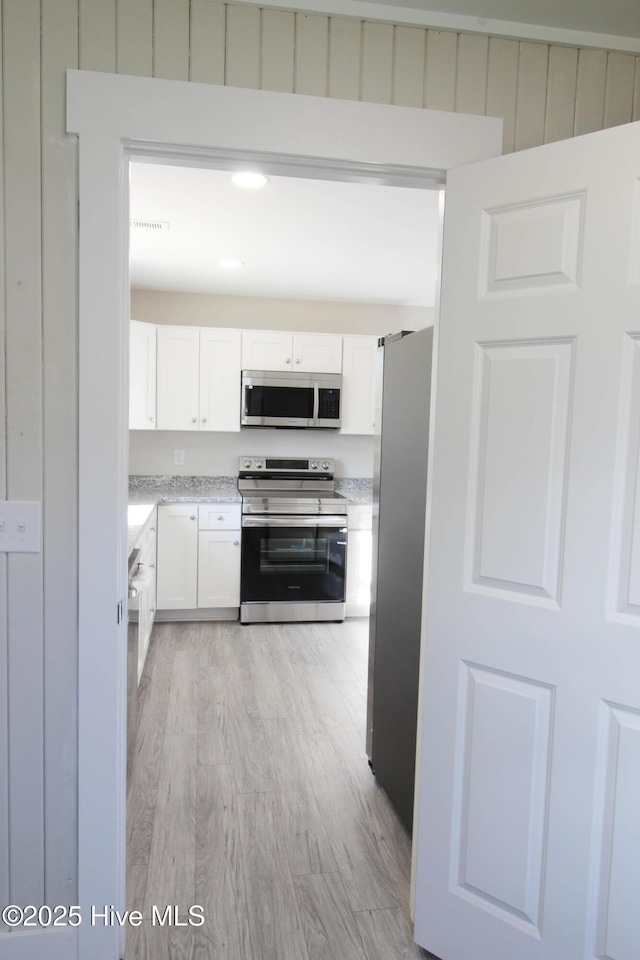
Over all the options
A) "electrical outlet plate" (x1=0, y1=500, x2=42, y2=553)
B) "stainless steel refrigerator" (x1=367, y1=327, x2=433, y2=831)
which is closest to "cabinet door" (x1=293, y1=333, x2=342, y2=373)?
"stainless steel refrigerator" (x1=367, y1=327, x2=433, y2=831)

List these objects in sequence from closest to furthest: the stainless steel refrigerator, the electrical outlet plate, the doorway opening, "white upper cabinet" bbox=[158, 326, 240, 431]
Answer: the electrical outlet plate, the doorway opening, the stainless steel refrigerator, "white upper cabinet" bbox=[158, 326, 240, 431]

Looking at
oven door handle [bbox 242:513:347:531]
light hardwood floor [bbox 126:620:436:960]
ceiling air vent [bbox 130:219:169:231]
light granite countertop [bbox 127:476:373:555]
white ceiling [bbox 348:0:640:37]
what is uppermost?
white ceiling [bbox 348:0:640:37]

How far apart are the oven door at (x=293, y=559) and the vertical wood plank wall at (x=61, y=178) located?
277 centimetres

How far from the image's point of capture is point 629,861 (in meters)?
1.34

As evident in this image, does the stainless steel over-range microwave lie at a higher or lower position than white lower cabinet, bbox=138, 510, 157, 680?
higher

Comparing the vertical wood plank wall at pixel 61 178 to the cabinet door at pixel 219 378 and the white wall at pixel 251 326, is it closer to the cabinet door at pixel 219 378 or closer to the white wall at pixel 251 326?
the cabinet door at pixel 219 378

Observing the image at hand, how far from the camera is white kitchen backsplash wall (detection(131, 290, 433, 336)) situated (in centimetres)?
466

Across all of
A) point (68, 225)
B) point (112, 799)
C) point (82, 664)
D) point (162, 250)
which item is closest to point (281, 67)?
point (68, 225)

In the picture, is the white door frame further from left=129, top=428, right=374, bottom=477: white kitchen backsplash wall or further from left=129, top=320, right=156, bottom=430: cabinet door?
left=129, top=428, right=374, bottom=477: white kitchen backsplash wall

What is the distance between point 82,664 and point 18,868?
1.80 ft

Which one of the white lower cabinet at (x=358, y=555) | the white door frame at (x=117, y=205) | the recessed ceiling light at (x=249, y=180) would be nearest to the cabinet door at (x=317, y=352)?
the white lower cabinet at (x=358, y=555)

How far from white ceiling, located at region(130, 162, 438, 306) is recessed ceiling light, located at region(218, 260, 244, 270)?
45 mm

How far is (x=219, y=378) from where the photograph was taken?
4523mm

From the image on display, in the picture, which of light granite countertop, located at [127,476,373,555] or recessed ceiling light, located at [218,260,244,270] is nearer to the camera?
recessed ceiling light, located at [218,260,244,270]
